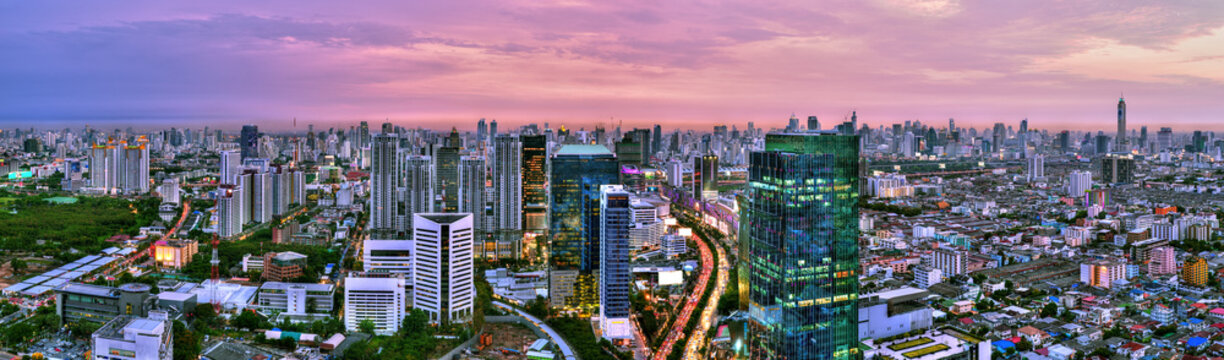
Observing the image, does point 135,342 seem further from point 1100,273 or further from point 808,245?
point 1100,273

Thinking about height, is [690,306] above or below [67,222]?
below

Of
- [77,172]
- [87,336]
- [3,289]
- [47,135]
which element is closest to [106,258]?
[3,289]

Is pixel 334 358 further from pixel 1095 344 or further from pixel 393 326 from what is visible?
pixel 1095 344

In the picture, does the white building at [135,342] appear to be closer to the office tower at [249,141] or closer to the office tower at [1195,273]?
the office tower at [1195,273]

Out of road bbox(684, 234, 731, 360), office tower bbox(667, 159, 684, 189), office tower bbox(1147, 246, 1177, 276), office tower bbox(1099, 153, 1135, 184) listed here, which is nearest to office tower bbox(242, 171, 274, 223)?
road bbox(684, 234, 731, 360)

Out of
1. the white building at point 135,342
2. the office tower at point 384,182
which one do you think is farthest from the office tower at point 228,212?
the white building at point 135,342

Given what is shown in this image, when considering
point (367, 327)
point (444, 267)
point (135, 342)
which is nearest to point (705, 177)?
point (444, 267)

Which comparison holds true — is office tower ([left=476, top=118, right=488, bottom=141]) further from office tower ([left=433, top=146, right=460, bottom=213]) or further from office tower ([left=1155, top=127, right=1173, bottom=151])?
office tower ([left=1155, top=127, right=1173, bottom=151])
